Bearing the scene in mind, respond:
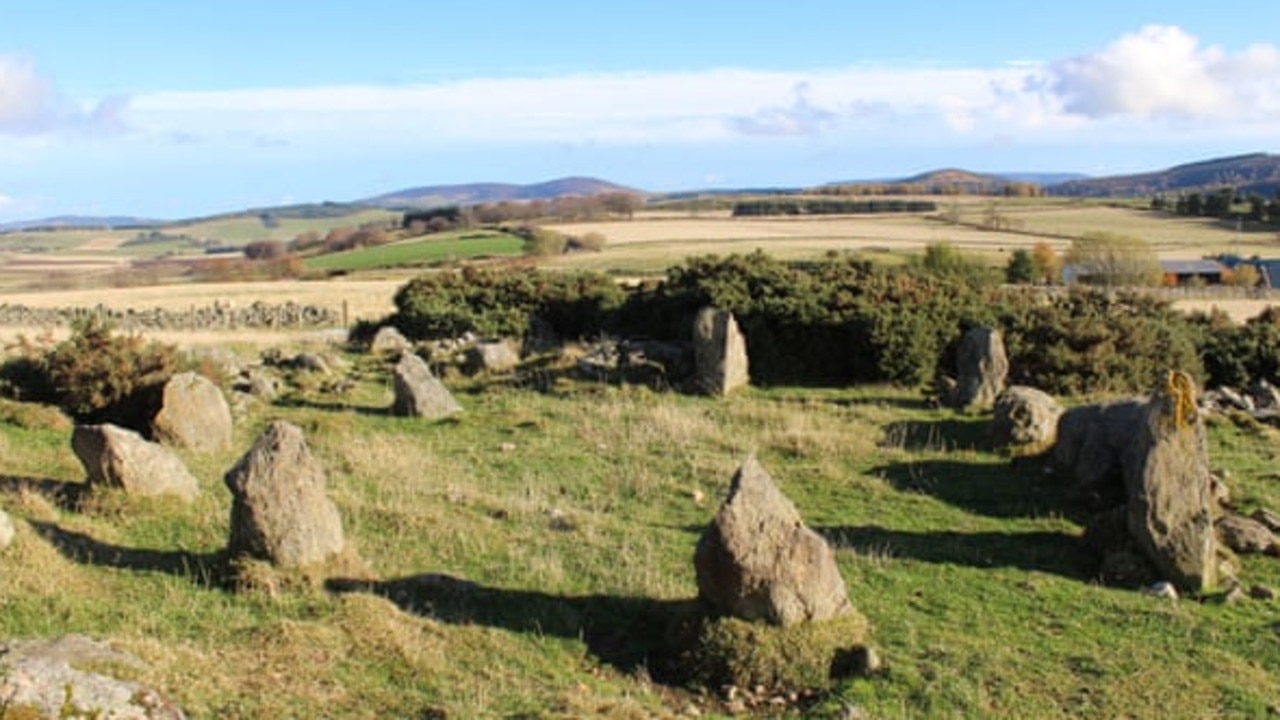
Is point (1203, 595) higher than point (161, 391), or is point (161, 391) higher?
point (161, 391)

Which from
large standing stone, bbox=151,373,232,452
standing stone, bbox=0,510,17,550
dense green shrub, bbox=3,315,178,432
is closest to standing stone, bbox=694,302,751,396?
large standing stone, bbox=151,373,232,452

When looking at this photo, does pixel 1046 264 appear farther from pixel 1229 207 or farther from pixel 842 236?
pixel 1229 207

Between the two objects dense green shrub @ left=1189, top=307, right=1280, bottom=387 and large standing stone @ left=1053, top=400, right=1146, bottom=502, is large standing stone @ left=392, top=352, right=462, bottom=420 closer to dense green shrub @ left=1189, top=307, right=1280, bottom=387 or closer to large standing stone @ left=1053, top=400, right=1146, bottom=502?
large standing stone @ left=1053, top=400, right=1146, bottom=502

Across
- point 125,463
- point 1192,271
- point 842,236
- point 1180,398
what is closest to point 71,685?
point 125,463

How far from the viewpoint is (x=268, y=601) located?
974 cm

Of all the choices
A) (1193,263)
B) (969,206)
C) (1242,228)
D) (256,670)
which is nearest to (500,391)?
(256,670)

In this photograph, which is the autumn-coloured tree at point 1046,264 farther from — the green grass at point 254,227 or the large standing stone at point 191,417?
the green grass at point 254,227

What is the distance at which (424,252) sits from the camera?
271 ft

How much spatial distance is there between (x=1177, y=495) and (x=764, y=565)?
4919 millimetres

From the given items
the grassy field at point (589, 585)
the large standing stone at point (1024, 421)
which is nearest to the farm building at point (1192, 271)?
the large standing stone at point (1024, 421)

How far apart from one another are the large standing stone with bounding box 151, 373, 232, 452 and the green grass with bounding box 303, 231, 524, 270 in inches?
2349

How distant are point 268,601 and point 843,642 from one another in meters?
5.12

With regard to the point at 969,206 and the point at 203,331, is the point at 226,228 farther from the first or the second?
the point at 203,331

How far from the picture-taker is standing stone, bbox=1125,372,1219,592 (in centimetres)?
1084
